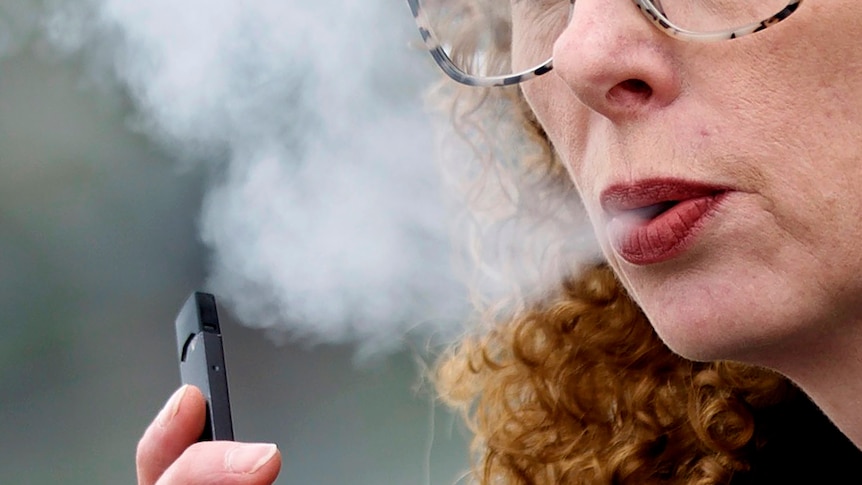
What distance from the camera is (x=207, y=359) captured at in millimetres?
840

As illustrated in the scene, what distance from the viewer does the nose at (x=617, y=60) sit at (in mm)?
673

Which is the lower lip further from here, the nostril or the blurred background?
the blurred background

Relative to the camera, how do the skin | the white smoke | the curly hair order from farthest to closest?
the white smoke
the curly hair
the skin

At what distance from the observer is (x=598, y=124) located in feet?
2.57

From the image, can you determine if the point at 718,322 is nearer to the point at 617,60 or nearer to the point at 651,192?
the point at 651,192

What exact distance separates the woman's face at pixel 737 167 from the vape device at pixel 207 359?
393 millimetres

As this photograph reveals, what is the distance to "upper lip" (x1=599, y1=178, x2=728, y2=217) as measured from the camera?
691 mm

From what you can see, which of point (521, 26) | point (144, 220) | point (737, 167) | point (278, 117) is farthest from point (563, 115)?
point (144, 220)

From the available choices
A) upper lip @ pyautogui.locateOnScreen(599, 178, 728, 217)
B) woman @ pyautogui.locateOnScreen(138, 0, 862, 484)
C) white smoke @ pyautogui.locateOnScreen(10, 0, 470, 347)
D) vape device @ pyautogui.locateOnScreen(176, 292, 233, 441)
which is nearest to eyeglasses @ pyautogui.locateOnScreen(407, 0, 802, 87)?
woman @ pyautogui.locateOnScreen(138, 0, 862, 484)

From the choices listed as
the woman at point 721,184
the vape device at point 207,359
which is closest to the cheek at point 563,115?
the woman at point 721,184

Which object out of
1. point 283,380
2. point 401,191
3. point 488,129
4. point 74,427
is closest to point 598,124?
point 488,129

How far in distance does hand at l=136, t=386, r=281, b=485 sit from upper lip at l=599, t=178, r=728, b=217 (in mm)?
356

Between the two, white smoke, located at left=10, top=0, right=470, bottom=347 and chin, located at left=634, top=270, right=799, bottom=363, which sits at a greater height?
white smoke, located at left=10, top=0, right=470, bottom=347

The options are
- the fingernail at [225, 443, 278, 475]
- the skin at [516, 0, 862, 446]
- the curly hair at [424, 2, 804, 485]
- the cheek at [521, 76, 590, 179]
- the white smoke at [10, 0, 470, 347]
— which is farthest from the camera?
the white smoke at [10, 0, 470, 347]
